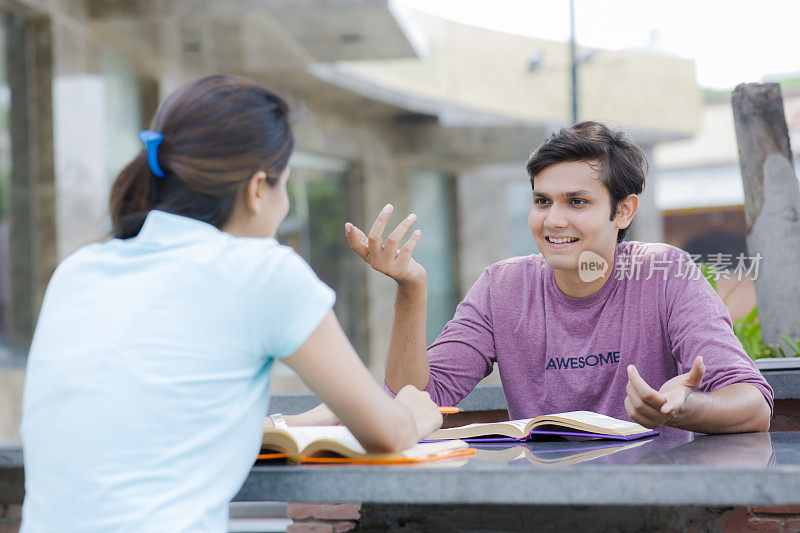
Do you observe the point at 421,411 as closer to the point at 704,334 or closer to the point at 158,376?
the point at 158,376

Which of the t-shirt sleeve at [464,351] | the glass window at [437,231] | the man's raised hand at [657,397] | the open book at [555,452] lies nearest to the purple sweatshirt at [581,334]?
the t-shirt sleeve at [464,351]

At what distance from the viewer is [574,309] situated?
2.54 m

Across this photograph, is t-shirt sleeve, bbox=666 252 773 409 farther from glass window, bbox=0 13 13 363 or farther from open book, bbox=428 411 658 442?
glass window, bbox=0 13 13 363

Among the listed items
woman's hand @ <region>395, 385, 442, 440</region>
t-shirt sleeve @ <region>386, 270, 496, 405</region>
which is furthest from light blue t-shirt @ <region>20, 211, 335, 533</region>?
t-shirt sleeve @ <region>386, 270, 496, 405</region>

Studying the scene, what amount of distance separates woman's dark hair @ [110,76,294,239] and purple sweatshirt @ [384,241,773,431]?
1.13m

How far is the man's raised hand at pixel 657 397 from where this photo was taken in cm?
178

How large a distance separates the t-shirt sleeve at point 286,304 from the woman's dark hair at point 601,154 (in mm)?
1402

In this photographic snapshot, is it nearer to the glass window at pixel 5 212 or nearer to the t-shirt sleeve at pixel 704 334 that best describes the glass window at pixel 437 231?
the glass window at pixel 5 212

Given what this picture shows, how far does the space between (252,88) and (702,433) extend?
127 centimetres

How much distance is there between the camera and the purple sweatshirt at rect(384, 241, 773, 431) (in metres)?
2.40

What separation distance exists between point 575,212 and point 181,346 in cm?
155

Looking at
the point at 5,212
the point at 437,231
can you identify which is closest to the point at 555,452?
the point at 5,212

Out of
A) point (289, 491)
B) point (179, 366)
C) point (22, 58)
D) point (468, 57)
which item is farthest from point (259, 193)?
point (468, 57)

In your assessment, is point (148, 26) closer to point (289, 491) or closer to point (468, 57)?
point (468, 57)
